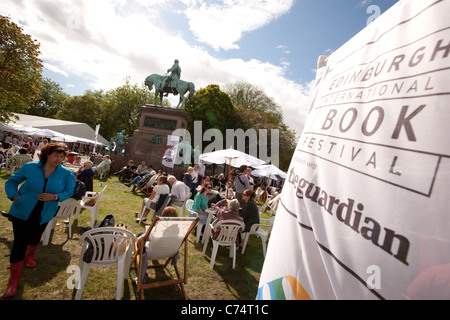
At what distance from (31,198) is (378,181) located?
12.2 ft

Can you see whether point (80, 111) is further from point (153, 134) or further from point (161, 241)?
Answer: point (161, 241)

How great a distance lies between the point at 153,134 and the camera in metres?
15.4

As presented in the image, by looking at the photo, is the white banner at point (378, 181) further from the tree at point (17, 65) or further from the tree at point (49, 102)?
the tree at point (49, 102)

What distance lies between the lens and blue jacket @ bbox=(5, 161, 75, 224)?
9.05ft

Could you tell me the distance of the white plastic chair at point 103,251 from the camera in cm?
294

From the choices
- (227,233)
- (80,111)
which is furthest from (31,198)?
(80,111)

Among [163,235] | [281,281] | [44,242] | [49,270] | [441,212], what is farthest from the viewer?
[44,242]

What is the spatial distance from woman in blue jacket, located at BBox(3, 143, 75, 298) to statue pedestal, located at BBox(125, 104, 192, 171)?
1206 centimetres

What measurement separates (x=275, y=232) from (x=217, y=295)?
3147 mm

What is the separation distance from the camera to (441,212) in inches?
22.4

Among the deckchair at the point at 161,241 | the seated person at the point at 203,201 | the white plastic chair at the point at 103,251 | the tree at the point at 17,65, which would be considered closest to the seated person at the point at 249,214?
the seated person at the point at 203,201

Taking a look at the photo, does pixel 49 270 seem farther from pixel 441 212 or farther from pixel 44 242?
pixel 441 212

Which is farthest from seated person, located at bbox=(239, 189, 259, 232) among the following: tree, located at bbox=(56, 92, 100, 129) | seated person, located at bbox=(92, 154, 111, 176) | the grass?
tree, located at bbox=(56, 92, 100, 129)
